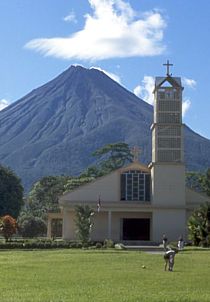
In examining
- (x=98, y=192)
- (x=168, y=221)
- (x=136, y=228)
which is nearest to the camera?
(x=168, y=221)

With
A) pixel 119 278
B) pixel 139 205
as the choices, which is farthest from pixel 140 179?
pixel 119 278

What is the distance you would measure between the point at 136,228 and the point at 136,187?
139 inches

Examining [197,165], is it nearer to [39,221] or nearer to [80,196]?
[39,221]

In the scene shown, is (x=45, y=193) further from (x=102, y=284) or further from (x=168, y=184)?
(x=102, y=284)

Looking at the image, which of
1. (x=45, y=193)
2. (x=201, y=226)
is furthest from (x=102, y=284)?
(x=45, y=193)

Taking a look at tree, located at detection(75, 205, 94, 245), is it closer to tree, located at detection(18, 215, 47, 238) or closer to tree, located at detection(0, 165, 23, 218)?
tree, located at detection(0, 165, 23, 218)

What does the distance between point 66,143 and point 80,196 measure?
139265mm

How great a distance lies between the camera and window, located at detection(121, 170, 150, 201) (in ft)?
173

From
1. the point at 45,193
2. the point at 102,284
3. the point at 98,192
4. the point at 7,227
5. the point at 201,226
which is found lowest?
the point at 102,284

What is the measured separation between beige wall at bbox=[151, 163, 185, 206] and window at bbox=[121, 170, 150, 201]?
173 cm

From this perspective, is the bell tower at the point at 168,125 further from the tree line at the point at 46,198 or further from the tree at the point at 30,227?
the tree at the point at 30,227

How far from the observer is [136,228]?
175ft

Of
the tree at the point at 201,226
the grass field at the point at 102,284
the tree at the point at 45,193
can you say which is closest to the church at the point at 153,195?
Result: the tree at the point at 201,226

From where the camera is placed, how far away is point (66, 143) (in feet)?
628
